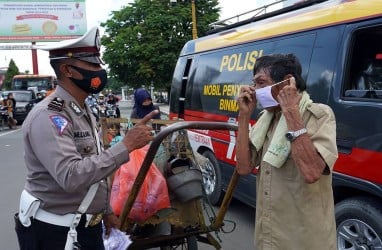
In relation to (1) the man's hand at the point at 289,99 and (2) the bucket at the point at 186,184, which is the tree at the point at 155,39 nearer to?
(2) the bucket at the point at 186,184

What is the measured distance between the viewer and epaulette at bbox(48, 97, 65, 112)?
2.08m

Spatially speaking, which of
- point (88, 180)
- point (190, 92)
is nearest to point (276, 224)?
point (88, 180)

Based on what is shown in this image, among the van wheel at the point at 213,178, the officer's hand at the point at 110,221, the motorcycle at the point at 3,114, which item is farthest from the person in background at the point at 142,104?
the motorcycle at the point at 3,114

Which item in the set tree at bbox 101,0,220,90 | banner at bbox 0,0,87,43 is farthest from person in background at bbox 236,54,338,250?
banner at bbox 0,0,87,43

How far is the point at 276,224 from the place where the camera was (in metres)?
2.20

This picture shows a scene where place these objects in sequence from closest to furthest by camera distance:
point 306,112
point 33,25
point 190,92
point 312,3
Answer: point 306,112 < point 312,3 < point 190,92 < point 33,25

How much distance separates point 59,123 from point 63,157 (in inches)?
6.3

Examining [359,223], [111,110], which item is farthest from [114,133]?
[111,110]

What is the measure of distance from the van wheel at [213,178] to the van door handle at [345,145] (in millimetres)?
2361

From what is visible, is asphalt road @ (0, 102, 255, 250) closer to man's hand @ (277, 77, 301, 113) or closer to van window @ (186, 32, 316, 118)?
van window @ (186, 32, 316, 118)

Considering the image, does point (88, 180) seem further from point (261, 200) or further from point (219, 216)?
point (219, 216)

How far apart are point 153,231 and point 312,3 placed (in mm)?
2510

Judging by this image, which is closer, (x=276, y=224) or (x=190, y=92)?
(x=276, y=224)

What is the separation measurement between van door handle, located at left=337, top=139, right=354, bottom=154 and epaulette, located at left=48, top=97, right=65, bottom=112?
85.6 inches
